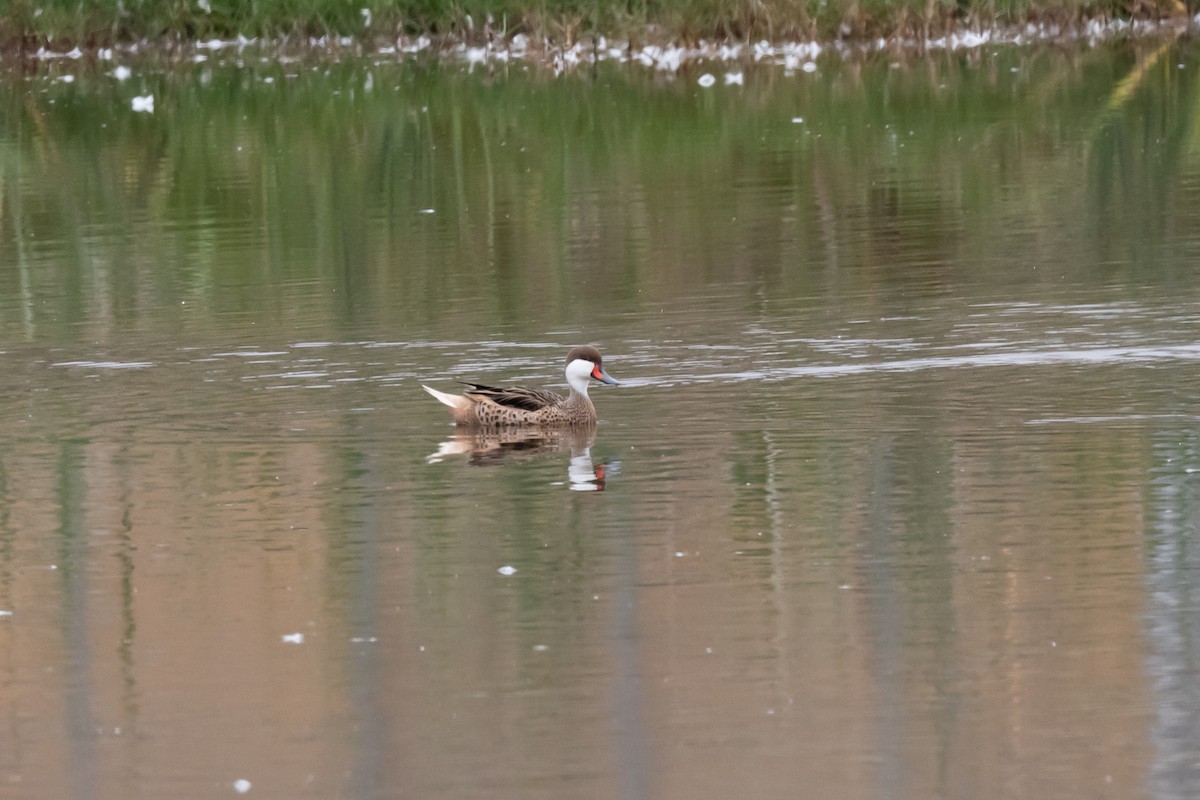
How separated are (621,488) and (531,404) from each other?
191 cm

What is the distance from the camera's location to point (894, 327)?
1483 centimetres

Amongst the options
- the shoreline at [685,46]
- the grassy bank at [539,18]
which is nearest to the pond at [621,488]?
the grassy bank at [539,18]

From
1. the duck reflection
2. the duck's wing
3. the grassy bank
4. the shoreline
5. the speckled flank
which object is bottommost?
the duck reflection

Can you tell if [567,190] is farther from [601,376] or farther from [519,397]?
[519,397]

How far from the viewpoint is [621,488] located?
10883 mm

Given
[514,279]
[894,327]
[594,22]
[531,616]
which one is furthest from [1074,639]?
[594,22]

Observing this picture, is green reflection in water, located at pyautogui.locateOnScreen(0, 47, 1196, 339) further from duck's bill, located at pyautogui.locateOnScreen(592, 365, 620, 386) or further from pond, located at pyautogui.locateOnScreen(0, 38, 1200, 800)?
duck's bill, located at pyautogui.locateOnScreen(592, 365, 620, 386)

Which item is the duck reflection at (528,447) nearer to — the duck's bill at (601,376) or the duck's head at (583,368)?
the duck's head at (583,368)

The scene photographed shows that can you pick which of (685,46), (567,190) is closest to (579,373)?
(567,190)

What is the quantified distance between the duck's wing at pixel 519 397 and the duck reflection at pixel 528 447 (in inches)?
5.4

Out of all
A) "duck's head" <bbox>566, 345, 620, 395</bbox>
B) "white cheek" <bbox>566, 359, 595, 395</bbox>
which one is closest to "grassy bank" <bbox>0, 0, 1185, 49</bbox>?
"duck's head" <bbox>566, 345, 620, 395</bbox>

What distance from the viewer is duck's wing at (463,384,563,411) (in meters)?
12.6

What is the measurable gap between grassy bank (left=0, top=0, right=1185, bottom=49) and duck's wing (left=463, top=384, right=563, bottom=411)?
24.4m

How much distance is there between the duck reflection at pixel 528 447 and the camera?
37.7ft
